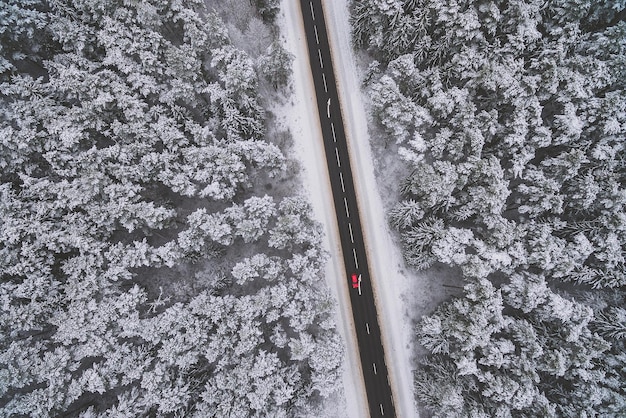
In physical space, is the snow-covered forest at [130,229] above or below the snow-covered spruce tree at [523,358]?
above

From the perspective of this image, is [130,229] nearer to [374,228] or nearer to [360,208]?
[360,208]

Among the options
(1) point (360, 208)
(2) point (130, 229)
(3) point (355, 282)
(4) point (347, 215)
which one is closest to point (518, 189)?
(1) point (360, 208)

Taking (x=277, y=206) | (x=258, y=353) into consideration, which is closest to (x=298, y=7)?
(x=277, y=206)

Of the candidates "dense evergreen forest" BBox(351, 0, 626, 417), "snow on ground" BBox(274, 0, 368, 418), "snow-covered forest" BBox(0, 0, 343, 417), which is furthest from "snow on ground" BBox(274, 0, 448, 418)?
"snow-covered forest" BBox(0, 0, 343, 417)

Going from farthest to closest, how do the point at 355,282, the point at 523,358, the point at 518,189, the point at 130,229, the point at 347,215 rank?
the point at 347,215, the point at 355,282, the point at 518,189, the point at 130,229, the point at 523,358

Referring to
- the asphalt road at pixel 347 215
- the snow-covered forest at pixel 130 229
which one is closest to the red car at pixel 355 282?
the asphalt road at pixel 347 215

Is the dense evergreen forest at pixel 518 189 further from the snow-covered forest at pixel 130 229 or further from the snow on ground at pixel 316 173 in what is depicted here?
the snow-covered forest at pixel 130 229
